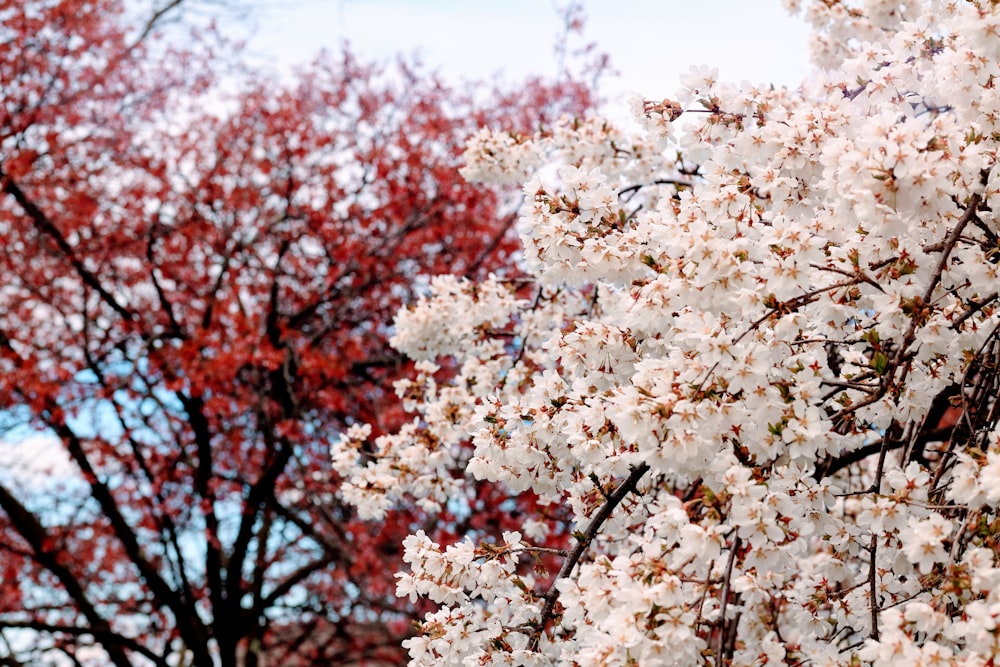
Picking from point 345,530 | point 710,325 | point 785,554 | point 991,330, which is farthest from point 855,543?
point 345,530

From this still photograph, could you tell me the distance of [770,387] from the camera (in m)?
2.29

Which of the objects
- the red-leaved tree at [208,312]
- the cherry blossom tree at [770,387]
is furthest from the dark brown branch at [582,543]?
the red-leaved tree at [208,312]

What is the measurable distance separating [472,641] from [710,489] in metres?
0.94

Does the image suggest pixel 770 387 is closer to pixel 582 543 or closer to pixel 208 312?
pixel 582 543

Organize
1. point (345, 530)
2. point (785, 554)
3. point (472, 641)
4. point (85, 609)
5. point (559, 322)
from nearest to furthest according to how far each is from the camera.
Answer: point (785, 554)
point (472, 641)
point (559, 322)
point (85, 609)
point (345, 530)

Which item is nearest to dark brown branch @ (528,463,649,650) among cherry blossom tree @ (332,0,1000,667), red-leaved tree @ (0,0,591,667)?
cherry blossom tree @ (332,0,1000,667)

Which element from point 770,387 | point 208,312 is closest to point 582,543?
point 770,387

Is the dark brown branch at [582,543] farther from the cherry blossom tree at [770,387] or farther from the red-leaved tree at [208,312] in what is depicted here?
the red-leaved tree at [208,312]

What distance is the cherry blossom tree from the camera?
7.17ft

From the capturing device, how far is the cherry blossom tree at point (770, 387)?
2.19 m

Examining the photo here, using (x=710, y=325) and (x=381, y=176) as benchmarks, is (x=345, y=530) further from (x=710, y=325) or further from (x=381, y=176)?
(x=710, y=325)

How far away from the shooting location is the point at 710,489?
226 cm

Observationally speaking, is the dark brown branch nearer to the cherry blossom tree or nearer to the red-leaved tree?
the cherry blossom tree

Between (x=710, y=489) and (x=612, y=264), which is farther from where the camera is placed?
(x=612, y=264)
